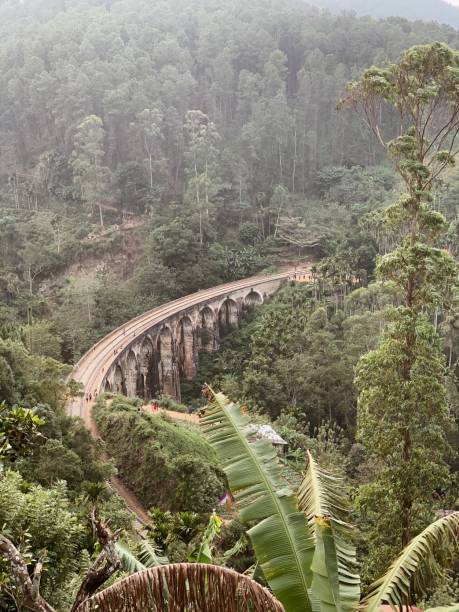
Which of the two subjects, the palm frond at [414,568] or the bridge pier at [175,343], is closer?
the palm frond at [414,568]

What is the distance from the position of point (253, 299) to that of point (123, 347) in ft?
56.5

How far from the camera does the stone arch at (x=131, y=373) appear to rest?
3444 centimetres

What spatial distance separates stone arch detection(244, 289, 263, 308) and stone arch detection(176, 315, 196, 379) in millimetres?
6886

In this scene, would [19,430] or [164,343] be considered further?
[164,343]

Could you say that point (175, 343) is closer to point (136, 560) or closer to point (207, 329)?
Result: point (207, 329)

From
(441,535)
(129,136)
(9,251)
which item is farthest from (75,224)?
(441,535)

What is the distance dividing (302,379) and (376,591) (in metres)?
29.0

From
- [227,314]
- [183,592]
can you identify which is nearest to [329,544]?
[183,592]

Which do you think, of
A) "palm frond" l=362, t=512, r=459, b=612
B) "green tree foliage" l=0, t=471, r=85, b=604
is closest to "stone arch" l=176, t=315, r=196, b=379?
"green tree foliage" l=0, t=471, r=85, b=604

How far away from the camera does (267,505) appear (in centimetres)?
533

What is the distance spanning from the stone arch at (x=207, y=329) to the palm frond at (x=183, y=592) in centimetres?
4028

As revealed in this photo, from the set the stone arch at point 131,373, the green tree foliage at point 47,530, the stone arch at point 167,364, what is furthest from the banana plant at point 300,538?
the stone arch at point 167,364

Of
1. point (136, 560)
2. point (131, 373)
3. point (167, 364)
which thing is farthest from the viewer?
point (167, 364)

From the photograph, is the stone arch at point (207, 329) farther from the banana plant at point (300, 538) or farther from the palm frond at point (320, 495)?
the banana plant at point (300, 538)
